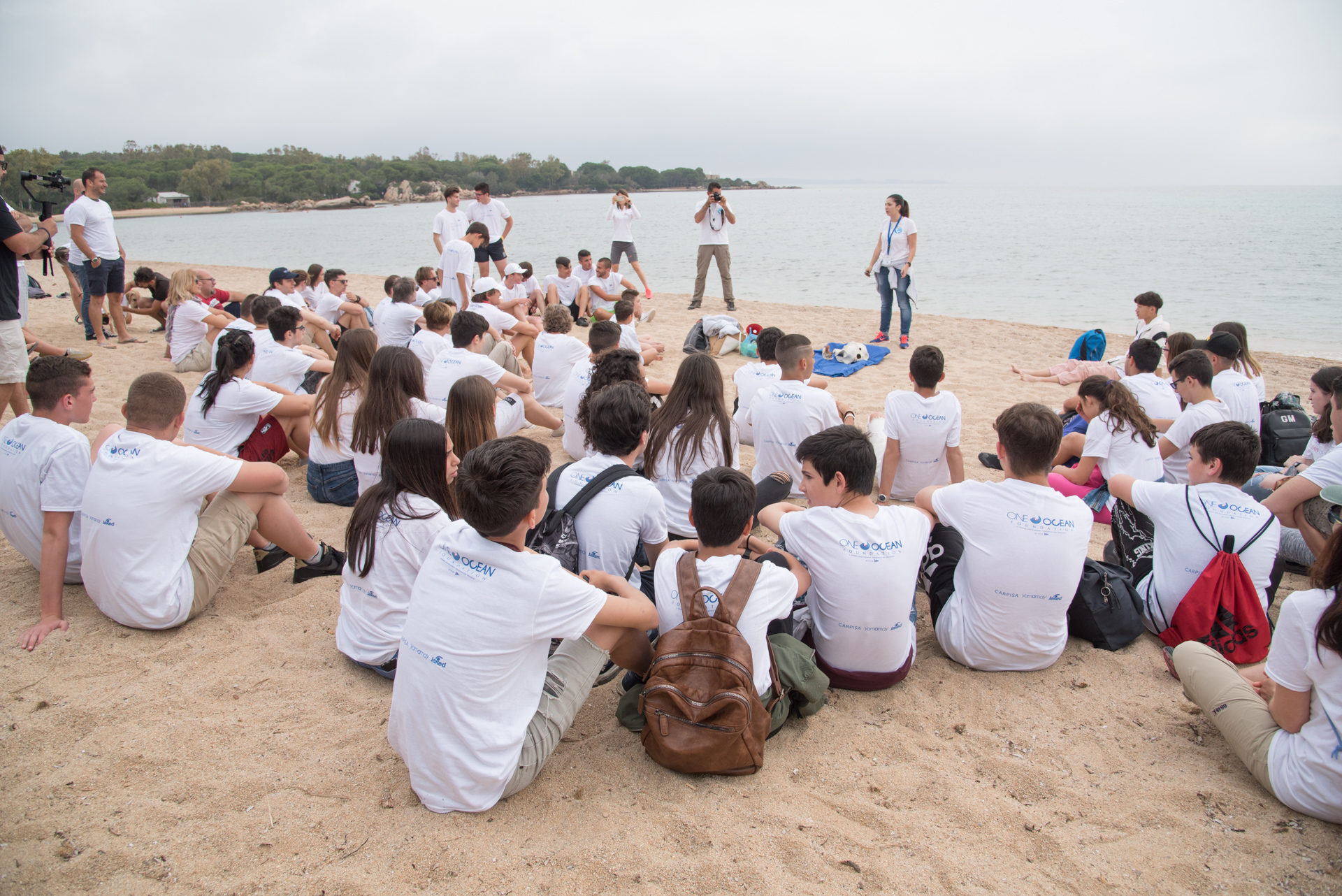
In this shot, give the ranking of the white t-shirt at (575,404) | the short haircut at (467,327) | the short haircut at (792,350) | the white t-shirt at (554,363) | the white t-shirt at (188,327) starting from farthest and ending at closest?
1. the white t-shirt at (188,327)
2. the white t-shirt at (554,363)
3. the short haircut at (467,327)
4. the white t-shirt at (575,404)
5. the short haircut at (792,350)

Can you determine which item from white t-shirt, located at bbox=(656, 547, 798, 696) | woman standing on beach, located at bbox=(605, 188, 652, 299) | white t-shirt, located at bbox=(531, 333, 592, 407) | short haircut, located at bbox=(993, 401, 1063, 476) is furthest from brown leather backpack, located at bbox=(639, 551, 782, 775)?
woman standing on beach, located at bbox=(605, 188, 652, 299)

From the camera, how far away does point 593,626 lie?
226 centimetres

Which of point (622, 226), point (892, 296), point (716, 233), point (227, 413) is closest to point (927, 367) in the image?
point (227, 413)

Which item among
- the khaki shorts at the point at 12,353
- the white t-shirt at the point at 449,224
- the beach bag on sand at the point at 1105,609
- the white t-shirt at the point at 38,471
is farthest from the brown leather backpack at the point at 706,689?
the white t-shirt at the point at 449,224

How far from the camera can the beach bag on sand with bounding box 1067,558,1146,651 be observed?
3166 mm

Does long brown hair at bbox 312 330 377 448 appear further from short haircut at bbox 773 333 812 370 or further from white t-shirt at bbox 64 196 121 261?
white t-shirt at bbox 64 196 121 261

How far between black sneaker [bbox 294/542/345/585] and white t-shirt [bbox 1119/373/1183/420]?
4938 mm

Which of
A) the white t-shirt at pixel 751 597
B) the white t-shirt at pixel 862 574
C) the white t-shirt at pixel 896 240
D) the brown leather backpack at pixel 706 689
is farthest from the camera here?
the white t-shirt at pixel 896 240

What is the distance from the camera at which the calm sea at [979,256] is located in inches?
572

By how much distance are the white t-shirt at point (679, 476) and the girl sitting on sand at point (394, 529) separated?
1293 millimetres

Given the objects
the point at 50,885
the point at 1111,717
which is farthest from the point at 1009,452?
the point at 50,885

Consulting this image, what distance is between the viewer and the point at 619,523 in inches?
115

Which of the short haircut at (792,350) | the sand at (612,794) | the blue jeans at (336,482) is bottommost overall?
the sand at (612,794)

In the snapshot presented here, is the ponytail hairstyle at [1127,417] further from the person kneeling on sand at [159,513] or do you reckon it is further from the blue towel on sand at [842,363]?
the person kneeling on sand at [159,513]
